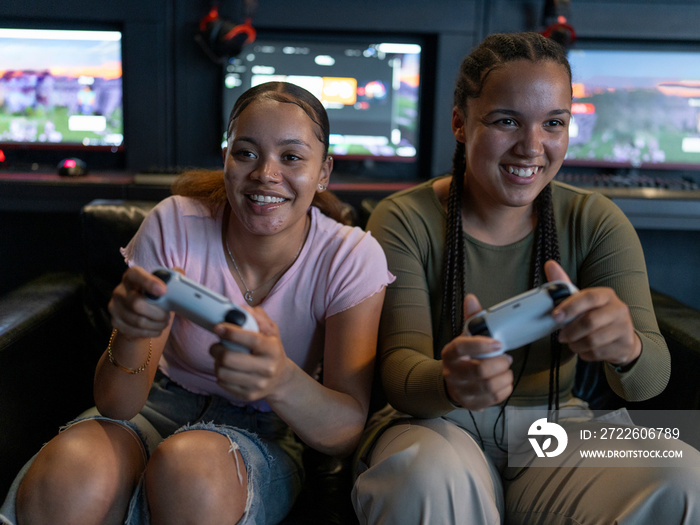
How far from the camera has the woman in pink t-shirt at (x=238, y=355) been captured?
90 centimetres

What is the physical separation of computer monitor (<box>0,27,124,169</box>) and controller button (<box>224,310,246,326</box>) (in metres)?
1.77

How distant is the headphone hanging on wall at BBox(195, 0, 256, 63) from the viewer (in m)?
2.12

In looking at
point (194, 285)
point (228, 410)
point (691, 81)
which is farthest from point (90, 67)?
point (691, 81)

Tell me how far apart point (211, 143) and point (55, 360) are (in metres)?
1.21

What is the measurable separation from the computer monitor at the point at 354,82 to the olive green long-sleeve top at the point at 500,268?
1.17m

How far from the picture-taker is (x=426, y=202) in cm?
125

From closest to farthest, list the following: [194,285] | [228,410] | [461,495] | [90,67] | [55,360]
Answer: [194,285], [461,495], [228,410], [55,360], [90,67]

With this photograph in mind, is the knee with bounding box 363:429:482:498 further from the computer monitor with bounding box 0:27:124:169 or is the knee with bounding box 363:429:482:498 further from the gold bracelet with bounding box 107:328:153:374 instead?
the computer monitor with bounding box 0:27:124:169

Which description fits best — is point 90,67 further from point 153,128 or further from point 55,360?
point 55,360

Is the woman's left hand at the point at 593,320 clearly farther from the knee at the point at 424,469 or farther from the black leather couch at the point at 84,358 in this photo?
the black leather couch at the point at 84,358

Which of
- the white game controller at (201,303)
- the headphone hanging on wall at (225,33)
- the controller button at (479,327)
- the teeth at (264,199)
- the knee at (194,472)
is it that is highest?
the headphone hanging on wall at (225,33)

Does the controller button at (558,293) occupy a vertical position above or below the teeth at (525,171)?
below

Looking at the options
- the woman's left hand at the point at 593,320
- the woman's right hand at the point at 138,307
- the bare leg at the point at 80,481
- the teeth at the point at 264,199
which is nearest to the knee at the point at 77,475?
the bare leg at the point at 80,481

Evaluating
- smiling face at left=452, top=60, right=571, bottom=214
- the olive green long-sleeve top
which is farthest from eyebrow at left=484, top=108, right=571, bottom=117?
the olive green long-sleeve top
